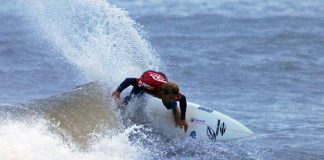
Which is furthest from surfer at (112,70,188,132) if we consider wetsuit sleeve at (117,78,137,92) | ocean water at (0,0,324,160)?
ocean water at (0,0,324,160)

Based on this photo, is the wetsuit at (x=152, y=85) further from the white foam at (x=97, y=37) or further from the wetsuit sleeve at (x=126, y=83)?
the white foam at (x=97, y=37)

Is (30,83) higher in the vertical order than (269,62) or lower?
lower

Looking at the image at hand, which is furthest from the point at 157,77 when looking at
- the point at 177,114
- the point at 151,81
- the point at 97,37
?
the point at 97,37

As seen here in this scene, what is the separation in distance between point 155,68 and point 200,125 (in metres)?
3.19

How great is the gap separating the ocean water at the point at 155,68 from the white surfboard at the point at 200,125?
153 millimetres

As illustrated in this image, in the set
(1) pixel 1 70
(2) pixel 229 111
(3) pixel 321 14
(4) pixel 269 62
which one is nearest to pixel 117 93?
(2) pixel 229 111

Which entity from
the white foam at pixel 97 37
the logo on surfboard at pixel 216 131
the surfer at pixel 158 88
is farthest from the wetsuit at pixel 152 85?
the white foam at pixel 97 37

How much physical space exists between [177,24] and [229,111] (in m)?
11.8

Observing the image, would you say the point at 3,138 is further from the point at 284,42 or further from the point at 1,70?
the point at 284,42

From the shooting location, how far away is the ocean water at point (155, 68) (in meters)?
12.5

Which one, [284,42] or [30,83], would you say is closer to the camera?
[30,83]

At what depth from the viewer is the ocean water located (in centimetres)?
1251

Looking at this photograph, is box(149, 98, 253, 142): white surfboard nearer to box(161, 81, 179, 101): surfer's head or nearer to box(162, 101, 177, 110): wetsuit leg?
box(162, 101, 177, 110): wetsuit leg

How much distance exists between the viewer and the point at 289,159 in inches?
552
